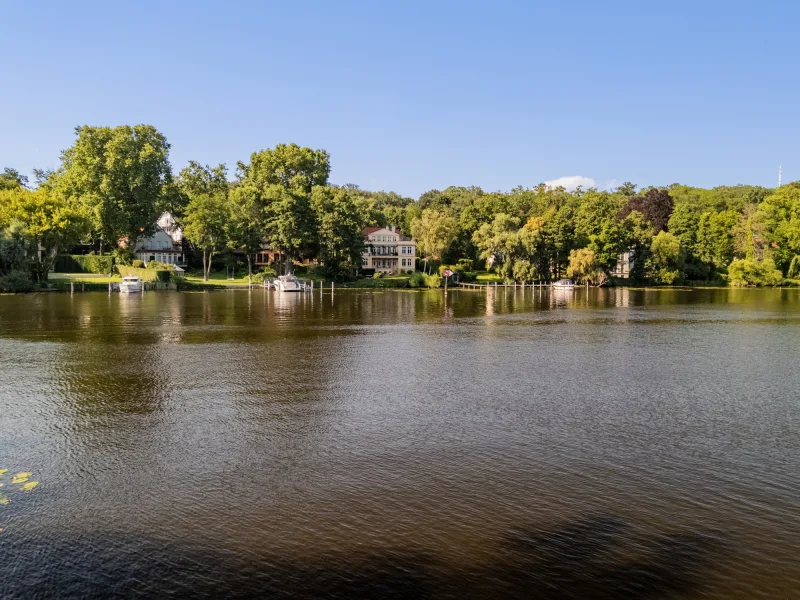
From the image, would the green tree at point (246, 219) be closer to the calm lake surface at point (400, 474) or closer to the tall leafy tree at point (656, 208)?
the calm lake surface at point (400, 474)

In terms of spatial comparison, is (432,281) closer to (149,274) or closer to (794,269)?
(149,274)

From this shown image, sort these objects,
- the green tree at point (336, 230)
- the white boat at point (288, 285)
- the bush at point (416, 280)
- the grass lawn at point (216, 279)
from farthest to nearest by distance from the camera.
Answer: the bush at point (416, 280) < the green tree at point (336, 230) < the grass lawn at point (216, 279) < the white boat at point (288, 285)

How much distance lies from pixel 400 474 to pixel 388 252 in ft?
337

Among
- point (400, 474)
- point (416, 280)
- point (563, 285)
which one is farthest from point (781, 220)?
point (400, 474)

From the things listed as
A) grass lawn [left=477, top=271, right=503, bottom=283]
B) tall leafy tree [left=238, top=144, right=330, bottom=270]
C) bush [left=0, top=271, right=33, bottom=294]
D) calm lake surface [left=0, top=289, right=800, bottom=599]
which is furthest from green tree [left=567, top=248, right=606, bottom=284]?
bush [left=0, top=271, right=33, bottom=294]

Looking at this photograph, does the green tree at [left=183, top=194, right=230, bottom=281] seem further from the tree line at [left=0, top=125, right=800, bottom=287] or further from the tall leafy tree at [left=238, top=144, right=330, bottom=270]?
the tall leafy tree at [left=238, top=144, right=330, bottom=270]

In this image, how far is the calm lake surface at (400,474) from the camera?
8.89m

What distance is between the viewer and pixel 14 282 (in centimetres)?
6969

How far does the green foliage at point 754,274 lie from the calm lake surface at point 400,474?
300 ft

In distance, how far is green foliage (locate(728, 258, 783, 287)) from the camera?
108 m

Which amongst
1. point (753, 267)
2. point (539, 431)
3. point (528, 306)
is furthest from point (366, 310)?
point (753, 267)

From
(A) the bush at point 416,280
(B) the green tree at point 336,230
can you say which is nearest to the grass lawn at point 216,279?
(B) the green tree at point 336,230

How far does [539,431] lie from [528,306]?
46.9m

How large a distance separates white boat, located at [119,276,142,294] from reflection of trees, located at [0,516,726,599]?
70488mm
